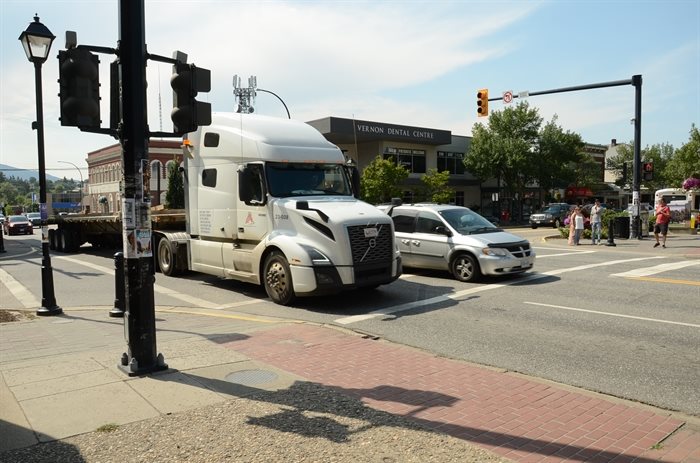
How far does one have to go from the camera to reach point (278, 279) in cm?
1013

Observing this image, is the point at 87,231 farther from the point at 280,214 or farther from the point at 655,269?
the point at 655,269

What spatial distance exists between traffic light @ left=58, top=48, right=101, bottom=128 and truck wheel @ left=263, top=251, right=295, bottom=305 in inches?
198

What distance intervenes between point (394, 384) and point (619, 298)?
6.66 m

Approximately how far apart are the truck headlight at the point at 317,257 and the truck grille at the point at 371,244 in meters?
0.49

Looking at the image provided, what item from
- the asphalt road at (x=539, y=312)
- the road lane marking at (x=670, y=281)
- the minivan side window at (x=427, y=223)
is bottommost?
the asphalt road at (x=539, y=312)

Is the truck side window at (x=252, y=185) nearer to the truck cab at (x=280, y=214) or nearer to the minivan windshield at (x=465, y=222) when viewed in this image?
the truck cab at (x=280, y=214)

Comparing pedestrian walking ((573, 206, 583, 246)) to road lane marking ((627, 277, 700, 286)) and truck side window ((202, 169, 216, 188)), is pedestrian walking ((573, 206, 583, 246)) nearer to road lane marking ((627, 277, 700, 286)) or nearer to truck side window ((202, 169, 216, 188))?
road lane marking ((627, 277, 700, 286))

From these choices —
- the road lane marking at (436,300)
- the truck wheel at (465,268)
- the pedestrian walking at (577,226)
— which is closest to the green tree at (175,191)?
the pedestrian walking at (577,226)

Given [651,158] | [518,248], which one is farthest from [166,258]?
[651,158]

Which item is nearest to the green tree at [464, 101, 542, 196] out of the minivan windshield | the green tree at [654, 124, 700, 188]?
the green tree at [654, 124, 700, 188]

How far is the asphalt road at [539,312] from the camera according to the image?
6.11 m

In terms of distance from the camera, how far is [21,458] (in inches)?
148

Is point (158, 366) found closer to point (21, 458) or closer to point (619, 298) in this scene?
point (21, 458)

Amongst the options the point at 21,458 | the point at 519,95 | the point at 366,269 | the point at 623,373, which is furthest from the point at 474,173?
the point at 21,458
